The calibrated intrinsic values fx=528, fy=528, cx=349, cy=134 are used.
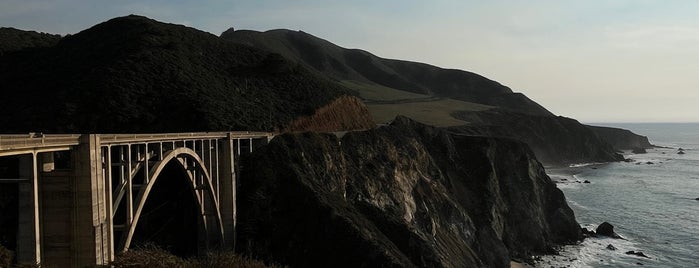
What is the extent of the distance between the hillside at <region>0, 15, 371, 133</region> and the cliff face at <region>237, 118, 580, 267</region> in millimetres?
11282

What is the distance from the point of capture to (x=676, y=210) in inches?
3282

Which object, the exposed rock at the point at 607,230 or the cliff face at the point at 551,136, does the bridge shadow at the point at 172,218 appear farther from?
the cliff face at the point at 551,136

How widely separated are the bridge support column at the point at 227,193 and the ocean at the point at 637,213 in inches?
1403

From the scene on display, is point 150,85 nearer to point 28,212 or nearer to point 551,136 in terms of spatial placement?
point 28,212

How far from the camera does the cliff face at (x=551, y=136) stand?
162 meters

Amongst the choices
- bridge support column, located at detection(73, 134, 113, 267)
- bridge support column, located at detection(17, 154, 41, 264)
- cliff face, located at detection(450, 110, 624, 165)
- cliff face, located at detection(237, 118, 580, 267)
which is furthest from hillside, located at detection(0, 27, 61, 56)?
cliff face, located at detection(450, 110, 624, 165)

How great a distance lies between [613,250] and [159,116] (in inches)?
2106

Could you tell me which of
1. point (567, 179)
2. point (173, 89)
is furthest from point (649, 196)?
point (173, 89)

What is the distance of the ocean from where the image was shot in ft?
194

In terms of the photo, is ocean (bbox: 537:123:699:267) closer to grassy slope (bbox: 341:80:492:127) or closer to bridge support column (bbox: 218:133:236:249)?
grassy slope (bbox: 341:80:492:127)

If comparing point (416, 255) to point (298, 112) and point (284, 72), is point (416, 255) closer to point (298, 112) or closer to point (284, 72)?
point (298, 112)

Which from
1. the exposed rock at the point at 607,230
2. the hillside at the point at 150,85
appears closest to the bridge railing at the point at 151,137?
the hillside at the point at 150,85

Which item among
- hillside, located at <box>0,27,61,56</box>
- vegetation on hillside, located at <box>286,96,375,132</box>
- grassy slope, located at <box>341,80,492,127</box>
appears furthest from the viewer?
grassy slope, located at <box>341,80,492,127</box>

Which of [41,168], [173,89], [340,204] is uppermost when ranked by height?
[173,89]
